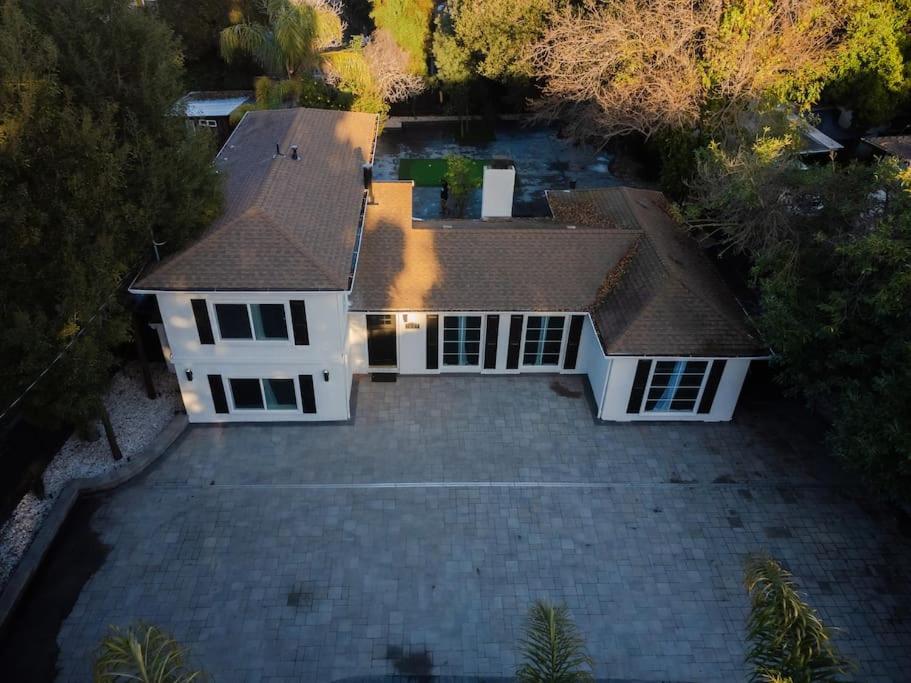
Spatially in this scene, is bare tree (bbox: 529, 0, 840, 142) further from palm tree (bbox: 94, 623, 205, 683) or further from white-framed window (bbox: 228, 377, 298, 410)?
palm tree (bbox: 94, 623, 205, 683)

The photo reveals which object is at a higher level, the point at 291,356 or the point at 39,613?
the point at 291,356

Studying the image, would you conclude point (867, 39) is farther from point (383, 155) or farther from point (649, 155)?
point (383, 155)

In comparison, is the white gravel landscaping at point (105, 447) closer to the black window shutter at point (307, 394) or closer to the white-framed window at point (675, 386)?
the black window shutter at point (307, 394)

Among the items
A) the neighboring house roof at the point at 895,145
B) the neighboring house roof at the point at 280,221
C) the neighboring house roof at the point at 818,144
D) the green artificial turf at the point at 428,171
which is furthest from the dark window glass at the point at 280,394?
the neighboring house roof at the point at 895,145

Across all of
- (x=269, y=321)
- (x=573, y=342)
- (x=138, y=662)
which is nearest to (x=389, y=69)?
(x=573, y=342)

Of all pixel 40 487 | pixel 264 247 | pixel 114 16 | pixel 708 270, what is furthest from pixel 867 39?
pixel 40 487

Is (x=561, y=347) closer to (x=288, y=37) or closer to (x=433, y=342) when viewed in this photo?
(x=433, y=342)

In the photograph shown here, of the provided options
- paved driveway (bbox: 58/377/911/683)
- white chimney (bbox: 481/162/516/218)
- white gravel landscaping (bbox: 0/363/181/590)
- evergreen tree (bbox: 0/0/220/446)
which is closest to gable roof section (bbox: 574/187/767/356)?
paved driveway (bbox: 58/377/911/683)
